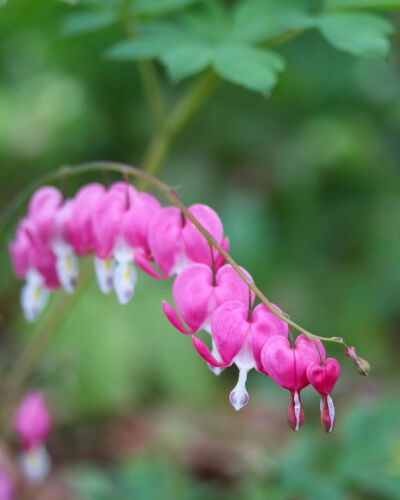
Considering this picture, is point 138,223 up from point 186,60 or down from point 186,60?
down

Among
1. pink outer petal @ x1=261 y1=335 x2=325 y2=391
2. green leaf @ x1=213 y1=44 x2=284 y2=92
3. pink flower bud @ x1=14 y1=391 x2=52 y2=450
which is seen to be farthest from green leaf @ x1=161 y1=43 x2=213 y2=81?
pink flower bud @ x1=14 y1=391 x2=52 y2=450

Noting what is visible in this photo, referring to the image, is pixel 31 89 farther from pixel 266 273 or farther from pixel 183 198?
pixel 266 273

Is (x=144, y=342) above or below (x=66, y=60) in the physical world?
below

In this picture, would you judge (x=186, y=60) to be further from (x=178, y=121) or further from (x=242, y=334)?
(x=242, y=334)

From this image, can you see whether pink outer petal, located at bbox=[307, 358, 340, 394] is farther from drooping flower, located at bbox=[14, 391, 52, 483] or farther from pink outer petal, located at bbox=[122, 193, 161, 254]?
drooping flower, located at bbox=[14, 391, 52, 483]

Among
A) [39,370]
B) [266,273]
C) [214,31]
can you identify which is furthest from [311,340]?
[266,273]

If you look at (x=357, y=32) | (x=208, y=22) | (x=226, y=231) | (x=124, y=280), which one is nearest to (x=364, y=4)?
(x=357, y=32)

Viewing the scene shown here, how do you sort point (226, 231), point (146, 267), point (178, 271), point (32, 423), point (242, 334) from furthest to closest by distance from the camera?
point (226, 231) < point (32, 423) < point (178, 271) < point (146, 267) < point (242, 334)
